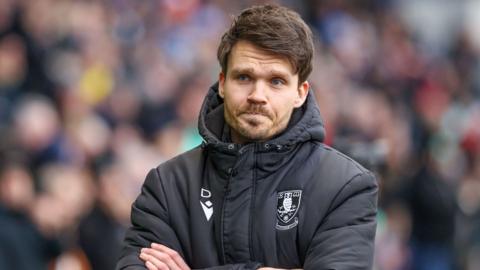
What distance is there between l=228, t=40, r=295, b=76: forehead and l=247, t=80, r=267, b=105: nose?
6 cm

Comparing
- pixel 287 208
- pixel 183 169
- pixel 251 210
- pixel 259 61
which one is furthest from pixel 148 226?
pixel 259 61

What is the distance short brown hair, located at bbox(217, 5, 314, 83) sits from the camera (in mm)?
5672

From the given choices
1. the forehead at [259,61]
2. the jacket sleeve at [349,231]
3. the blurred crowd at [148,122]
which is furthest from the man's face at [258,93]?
the blurred crowd at [148,122]

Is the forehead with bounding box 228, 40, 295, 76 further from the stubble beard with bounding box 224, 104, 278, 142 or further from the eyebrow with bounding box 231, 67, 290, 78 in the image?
the stubble beard with bounding box 224, 104, 278, 142

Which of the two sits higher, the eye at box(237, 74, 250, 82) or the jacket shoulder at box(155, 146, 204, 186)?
the eye at box(237, 74, 250, 82)

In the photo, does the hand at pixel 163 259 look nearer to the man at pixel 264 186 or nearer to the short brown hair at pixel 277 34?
the man at pixel 264 186

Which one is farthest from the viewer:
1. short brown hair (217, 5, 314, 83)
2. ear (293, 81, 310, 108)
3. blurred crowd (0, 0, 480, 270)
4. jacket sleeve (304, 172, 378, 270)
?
blurred crowd (0, 0, 480, 270)

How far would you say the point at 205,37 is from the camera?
1748 centimetres

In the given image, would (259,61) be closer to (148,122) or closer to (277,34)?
(277,34)

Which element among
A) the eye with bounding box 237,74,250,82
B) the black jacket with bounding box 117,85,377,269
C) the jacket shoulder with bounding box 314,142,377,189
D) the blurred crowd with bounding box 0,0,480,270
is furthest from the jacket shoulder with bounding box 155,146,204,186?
the blurred crowd with bounding box 0,0,480,270

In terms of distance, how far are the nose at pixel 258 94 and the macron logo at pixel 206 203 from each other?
424 millimetres

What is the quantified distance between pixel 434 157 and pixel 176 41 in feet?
13.3

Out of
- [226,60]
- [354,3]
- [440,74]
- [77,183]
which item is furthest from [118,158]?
[354,3]

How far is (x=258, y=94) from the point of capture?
18.4 feet
